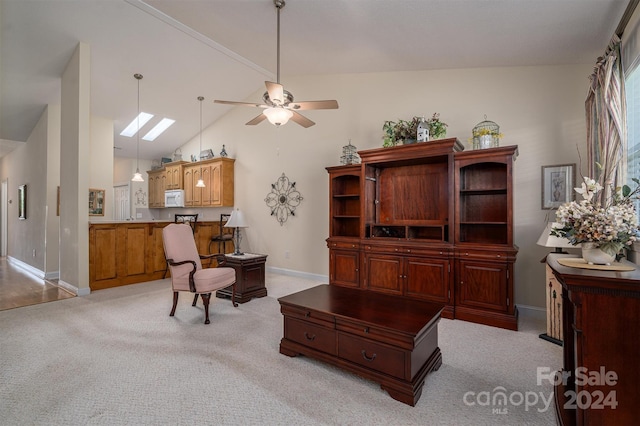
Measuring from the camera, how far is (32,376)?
7.16 ft

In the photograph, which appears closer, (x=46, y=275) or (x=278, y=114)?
(x=278, y=114)

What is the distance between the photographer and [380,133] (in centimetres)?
465

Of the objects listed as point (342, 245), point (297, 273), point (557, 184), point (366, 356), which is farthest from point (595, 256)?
point (297, 273)

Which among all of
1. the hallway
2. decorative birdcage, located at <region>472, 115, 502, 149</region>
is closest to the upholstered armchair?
the hallway

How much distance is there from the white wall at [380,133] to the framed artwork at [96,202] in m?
2.51

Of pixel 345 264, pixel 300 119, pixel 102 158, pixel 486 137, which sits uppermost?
pixel 102 158

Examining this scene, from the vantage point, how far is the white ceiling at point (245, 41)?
272cm

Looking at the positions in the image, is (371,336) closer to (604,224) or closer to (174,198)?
(604,224)

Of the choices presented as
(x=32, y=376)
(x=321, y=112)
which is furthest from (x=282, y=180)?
(x=32, y=376)

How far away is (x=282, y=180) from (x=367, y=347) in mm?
4218

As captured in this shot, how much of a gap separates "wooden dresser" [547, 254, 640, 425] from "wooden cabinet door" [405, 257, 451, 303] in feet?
6.90

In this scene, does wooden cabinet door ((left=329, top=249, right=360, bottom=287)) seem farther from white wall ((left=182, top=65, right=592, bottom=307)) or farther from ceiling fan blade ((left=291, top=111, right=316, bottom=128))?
ceiling fan blade ((left=291, top=111, right=316, bottom=128))

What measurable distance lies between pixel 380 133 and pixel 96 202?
5.95m

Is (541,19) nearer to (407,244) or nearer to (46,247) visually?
(407,244)
